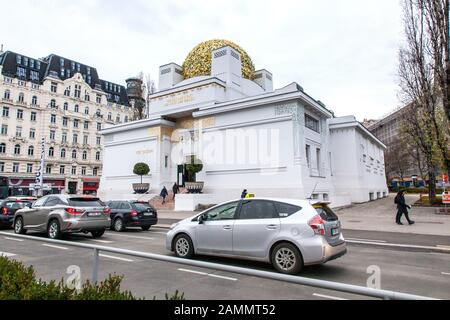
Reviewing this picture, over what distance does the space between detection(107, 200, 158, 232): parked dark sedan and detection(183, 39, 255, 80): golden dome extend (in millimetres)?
22015

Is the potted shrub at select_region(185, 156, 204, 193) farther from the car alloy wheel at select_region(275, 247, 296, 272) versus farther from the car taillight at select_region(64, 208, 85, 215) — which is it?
the car alloy wheel at select_region(275, 247, 296, 272)

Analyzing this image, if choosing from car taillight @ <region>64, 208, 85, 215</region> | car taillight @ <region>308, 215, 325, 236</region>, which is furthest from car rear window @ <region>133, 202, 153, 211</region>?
car taillight @ <region>308, 215, 325, 236</region>

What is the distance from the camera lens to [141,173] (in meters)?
29.1

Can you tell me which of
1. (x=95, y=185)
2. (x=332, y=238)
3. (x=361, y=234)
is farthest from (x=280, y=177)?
(x=95, y=185)

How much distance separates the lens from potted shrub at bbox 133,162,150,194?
29.1m

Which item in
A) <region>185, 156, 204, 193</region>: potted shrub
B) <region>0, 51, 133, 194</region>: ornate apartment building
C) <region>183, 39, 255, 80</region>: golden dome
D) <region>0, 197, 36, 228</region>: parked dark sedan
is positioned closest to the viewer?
<region>0, 197, 36, 228</region>: parked dark sedan

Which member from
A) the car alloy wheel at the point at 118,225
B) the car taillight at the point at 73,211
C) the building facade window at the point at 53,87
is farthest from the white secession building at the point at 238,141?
Answer: the building facade window at the point at 53,87

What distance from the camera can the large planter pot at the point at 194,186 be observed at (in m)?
25.0

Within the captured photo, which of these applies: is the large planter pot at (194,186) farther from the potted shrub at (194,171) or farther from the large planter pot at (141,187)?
the large planter pot at (141,187)

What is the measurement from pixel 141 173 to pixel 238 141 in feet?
34.2

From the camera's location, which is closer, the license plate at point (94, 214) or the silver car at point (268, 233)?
the silver car at point (268, 233)

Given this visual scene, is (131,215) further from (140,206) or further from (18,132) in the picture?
(18,132)

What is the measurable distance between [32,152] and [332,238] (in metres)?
54.5

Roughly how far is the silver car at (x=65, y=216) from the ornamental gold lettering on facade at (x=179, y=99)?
20.5 meters
